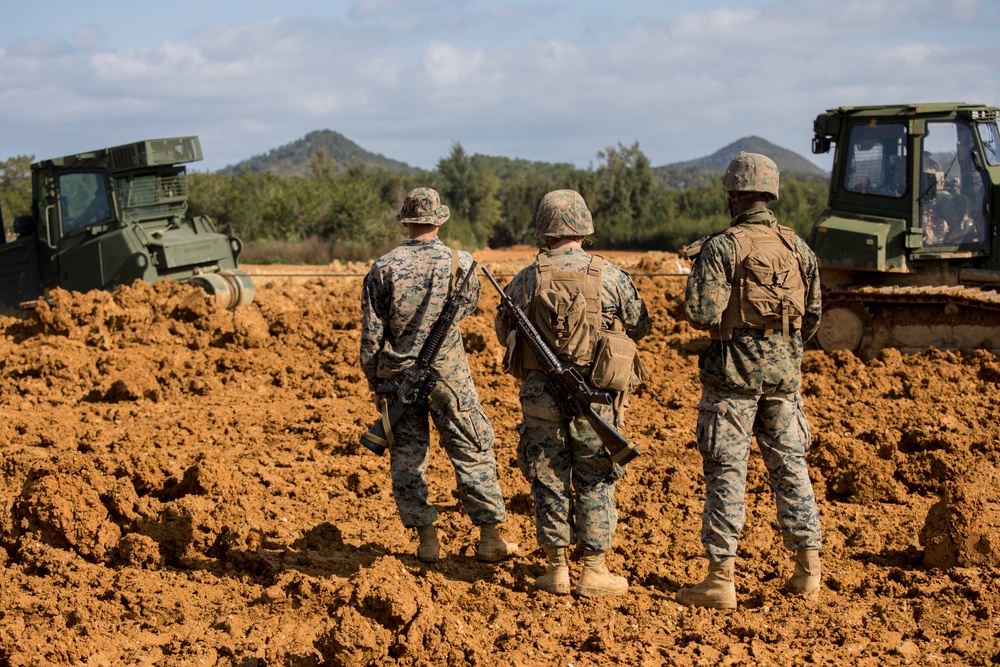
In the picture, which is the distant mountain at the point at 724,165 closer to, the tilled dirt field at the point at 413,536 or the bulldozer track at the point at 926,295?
the bulldozer track at the point at 926,295

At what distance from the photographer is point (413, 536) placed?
585 cm

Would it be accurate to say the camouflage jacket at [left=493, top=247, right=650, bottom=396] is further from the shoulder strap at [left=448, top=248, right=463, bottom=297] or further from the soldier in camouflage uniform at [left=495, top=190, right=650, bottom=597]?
the shoulder strap at [left=448, top=248, right=463, bottom=297]

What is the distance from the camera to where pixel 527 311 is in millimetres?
4848

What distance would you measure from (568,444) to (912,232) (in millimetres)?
6330

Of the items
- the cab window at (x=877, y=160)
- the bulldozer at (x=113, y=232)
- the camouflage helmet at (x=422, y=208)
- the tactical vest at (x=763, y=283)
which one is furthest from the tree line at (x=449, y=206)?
the tactical vest at (x=763, y=283)

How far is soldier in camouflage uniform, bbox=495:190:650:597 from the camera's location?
4789mm

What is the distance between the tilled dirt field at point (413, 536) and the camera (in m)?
4.36

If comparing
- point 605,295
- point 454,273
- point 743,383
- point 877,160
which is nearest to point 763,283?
point 743,383

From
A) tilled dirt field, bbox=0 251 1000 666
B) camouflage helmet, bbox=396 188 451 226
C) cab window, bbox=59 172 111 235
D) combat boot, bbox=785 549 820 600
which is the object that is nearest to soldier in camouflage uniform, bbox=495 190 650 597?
tilled dirt field, bbox=0 251 1000 666

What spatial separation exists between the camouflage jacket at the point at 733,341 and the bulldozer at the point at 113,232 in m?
8.25

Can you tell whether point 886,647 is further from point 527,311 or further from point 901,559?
point 527,311

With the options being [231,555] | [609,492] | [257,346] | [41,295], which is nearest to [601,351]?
[609,492]

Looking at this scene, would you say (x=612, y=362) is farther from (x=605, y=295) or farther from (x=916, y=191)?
(x=916, y=191)

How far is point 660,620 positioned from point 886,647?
0.95 m
